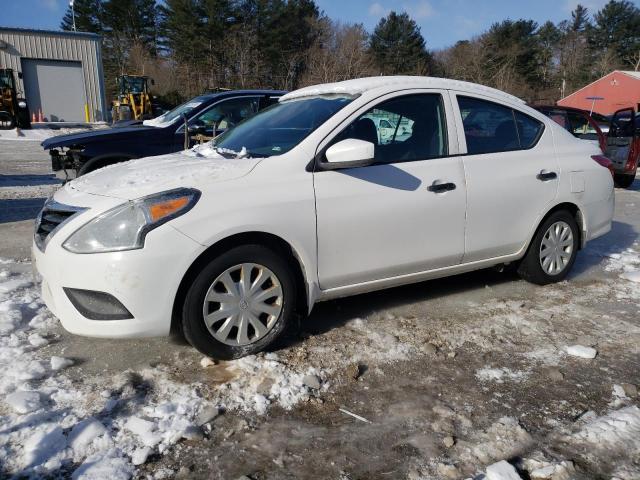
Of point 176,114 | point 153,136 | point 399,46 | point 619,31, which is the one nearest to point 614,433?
point 153,136

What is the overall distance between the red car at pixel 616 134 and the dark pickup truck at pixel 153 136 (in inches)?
221

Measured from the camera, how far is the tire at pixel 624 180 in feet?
35.7

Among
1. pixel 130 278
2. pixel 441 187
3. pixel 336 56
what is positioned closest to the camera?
pixel 130 278

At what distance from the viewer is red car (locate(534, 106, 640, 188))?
978 cm

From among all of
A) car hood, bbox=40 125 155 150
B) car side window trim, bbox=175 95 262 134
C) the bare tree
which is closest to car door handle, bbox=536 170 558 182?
car side window trim, bbox=175 95 262 134

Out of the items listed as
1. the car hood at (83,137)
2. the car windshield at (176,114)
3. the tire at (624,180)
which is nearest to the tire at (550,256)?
the car windshield at (176,114)

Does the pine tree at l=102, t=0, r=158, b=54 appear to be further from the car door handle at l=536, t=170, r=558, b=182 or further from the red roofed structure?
the car door handle at l=536, t=170, r=558, b=182

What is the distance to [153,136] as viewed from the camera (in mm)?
6977

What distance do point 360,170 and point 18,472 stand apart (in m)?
2.47

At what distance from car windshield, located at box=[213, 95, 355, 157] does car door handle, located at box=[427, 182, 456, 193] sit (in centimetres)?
84

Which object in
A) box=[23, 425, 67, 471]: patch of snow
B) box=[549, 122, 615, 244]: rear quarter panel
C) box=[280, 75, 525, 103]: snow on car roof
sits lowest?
box=[23, 425, 67, 471]: patch of snow

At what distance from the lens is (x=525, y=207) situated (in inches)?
171

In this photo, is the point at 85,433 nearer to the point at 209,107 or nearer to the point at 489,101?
the point at 489,101

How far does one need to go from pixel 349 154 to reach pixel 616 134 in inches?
398
